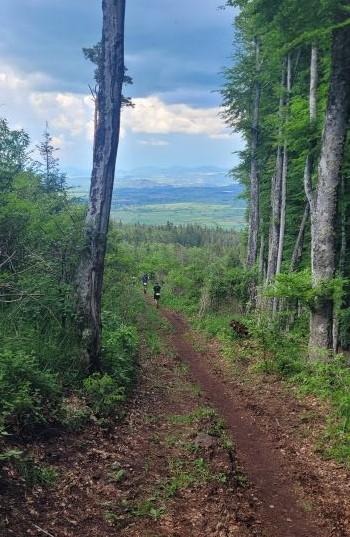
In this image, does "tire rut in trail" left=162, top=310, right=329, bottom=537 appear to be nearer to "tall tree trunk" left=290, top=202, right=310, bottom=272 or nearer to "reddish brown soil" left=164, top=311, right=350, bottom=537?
"reddish brown soil" left=164, top=311, right=350, bottom=537

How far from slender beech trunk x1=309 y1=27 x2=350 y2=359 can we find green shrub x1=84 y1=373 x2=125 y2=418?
5.12m

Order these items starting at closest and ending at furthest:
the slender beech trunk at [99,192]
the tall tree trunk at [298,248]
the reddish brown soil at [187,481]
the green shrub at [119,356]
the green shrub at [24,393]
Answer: the reddish brown soil at [187,481] → the green shrub at [24,393] → the slender beech trunk at [99,192] → the green shrub at [119,356] → the tall tree trunk at [298,248]

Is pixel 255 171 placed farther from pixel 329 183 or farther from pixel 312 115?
pixel 329 183

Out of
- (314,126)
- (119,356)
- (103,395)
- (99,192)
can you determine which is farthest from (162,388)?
(314,126)

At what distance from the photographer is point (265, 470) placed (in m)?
6.63

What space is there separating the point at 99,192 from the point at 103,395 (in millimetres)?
3994

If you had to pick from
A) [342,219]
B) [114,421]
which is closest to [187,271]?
[342,219]

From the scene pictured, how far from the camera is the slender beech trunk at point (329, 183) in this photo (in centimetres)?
989

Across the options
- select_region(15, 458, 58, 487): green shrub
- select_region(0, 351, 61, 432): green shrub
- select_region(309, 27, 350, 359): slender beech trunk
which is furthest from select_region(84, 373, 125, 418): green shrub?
select_region(309, 27, 350, 359): slender beech trunk

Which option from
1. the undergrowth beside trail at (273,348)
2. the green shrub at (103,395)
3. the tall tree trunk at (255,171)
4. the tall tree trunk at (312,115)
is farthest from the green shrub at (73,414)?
the tall tree trunk at (255,171)

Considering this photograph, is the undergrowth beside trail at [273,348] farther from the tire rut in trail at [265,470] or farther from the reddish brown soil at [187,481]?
the tire rut in trail at [265,470]

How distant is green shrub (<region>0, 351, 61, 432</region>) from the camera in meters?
5.75

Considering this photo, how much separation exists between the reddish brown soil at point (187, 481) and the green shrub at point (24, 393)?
419 mm

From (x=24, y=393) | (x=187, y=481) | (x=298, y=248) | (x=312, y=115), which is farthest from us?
(x=298, y=248)
